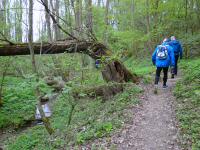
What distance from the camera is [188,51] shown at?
1938 centimetres

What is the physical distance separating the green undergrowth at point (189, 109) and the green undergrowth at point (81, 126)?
4.93 ft

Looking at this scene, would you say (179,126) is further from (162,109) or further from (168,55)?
(168,55)

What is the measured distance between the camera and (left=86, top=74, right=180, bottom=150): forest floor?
6430 millimetres

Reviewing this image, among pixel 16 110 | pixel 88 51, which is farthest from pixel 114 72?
pixel 16 110

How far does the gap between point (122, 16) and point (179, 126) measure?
24296 mm

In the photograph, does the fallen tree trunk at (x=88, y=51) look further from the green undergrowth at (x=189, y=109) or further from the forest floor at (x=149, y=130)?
the forest floor at (x=149, y=130)

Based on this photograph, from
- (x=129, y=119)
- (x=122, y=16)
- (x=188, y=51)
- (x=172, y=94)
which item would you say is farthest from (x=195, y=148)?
(x=122, y=16)

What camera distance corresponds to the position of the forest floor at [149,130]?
6430 millimetres

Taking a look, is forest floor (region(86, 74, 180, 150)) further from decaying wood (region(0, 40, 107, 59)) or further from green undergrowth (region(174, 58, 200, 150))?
decaying wood (region(0, 40, 107, 59))

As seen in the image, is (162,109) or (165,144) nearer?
(165,144)

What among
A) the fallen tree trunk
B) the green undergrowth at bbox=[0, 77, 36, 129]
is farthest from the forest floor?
the green undergrowth at bbox=[0, 77, 36, 129]

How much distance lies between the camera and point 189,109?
26.5 feet

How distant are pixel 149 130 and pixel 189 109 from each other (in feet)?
5.31

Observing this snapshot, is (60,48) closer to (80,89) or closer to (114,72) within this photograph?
(114,72)
